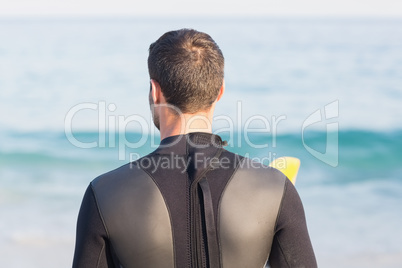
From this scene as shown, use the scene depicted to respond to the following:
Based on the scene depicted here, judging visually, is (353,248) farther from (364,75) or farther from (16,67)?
(16,67)

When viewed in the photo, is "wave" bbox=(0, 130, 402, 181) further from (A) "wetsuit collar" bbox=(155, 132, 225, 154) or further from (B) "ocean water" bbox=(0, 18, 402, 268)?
(A) "wetsuit collar" bbox=(155, 132, 225, 154)

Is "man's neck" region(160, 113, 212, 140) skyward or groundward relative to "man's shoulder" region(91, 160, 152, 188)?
skyward

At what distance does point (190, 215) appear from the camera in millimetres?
1635

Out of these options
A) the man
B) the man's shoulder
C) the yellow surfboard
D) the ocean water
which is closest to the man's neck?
the man

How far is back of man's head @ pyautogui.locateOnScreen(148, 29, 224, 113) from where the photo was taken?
1.65 metres

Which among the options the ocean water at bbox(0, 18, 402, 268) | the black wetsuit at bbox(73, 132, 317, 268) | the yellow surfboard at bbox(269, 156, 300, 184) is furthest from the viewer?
the ocean water at bbox(0, 18, 402, 268)

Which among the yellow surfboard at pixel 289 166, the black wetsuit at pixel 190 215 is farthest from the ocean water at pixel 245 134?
the black wetsuit at pixel 190 215

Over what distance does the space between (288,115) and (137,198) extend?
40.4 feet

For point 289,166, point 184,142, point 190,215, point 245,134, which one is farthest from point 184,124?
point 245,134

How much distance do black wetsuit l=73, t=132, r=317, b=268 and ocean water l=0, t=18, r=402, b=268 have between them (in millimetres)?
4206

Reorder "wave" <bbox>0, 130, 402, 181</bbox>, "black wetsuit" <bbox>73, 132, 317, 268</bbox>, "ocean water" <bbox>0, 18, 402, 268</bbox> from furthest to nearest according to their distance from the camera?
"wave" <bbox>0, 130, 402, 181</bbox>, "ocean water" <bbox>0, 18, 402, 268</bbox>, "black wetsuit" <bbox>73, 132, 317, 268</bbox>

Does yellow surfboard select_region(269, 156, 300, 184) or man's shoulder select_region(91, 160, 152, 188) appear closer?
man's shoulder select_region(91, 160, 152, 188)

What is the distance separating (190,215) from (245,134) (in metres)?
11.4

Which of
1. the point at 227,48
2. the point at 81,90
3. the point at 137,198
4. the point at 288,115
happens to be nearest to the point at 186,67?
the point at 137,198
